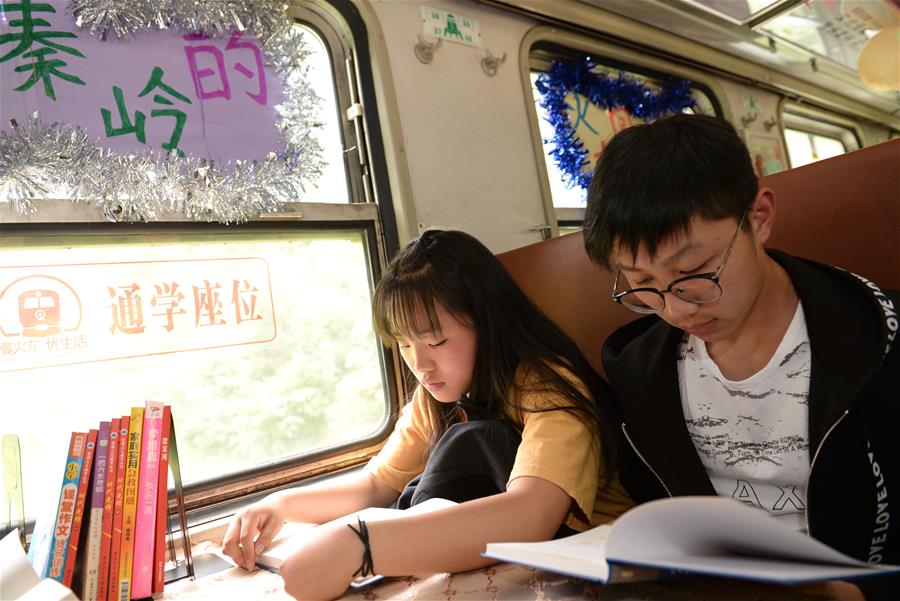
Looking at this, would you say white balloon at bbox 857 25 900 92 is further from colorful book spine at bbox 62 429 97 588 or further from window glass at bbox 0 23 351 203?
colorful book spine at bbox 62 429 97 588

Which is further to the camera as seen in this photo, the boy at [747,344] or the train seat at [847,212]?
the train seat at [847,212]

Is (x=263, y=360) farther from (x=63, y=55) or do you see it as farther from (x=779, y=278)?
(x=779, y=278)

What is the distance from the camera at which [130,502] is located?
4.08 feet

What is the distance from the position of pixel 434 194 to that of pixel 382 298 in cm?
97

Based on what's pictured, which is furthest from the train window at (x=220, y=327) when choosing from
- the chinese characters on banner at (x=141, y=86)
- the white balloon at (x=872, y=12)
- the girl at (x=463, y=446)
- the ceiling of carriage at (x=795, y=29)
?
the white balloon at (x=872, y=12)

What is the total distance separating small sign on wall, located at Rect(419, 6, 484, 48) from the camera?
7.86ft

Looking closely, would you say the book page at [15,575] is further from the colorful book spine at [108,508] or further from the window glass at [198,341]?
the window glass at [198,341]

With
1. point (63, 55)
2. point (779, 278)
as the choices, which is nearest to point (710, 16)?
point (779, 278)

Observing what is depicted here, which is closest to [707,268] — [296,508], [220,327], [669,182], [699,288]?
[699,288]

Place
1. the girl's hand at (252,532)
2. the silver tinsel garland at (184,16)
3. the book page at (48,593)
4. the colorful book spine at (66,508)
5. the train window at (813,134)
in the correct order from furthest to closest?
the train window at (813,134) < the silver tinsel garland at (184,16) < the girl's hand at (252,532) < the colorful book spine at (66,508) < the book page at (48,593)

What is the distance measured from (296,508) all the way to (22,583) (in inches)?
20.0

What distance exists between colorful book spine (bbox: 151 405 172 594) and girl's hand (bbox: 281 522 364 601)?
1.33ft

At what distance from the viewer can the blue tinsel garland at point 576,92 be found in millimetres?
2926

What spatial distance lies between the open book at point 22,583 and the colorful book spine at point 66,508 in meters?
0.06
